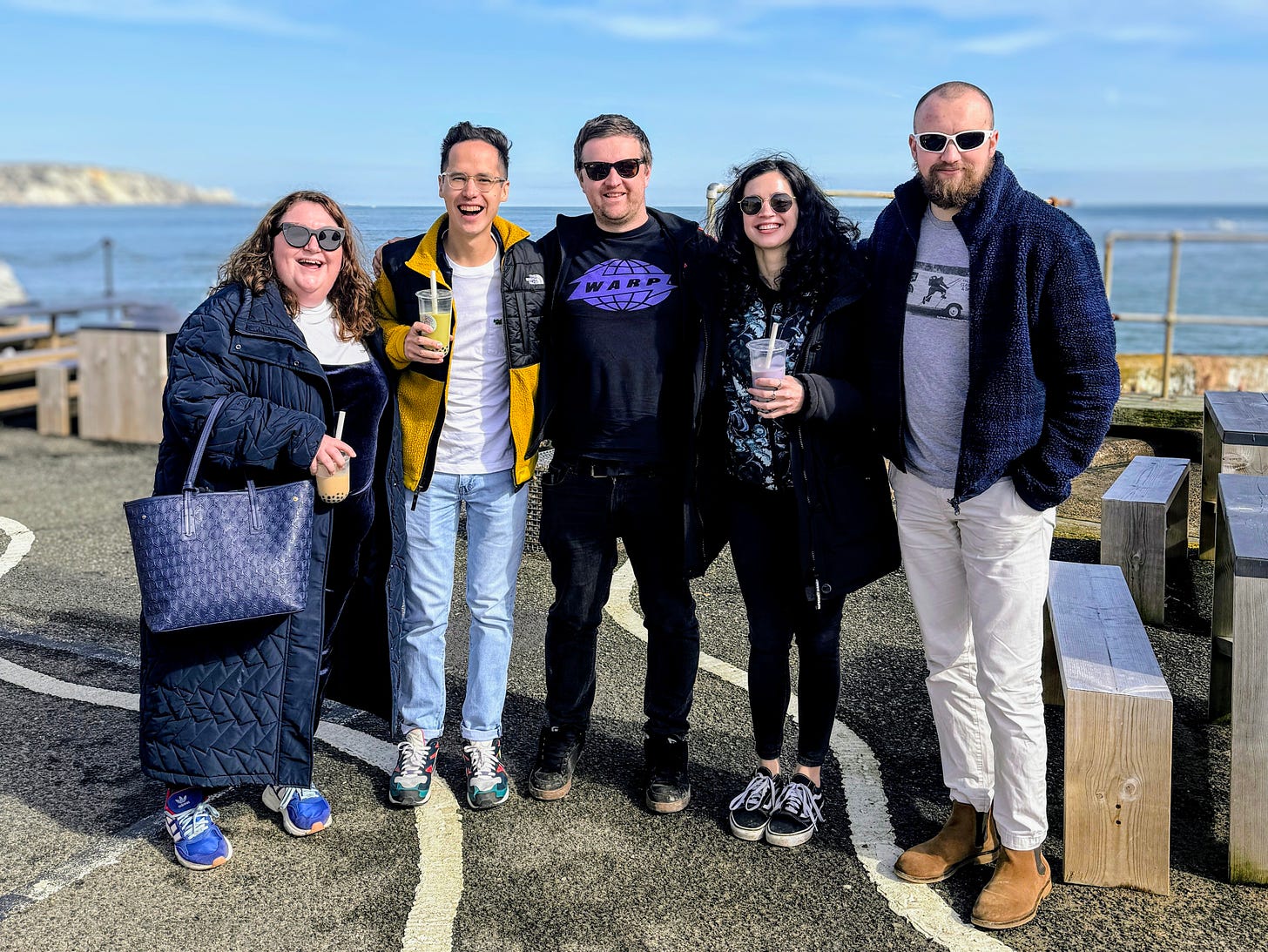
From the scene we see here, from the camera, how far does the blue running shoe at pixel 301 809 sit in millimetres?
3238

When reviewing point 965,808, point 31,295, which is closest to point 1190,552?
point 965,808

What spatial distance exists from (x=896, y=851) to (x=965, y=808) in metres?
0.25

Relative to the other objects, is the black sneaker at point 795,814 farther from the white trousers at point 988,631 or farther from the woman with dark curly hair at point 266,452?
the woman with dark curly hair at point 266,452

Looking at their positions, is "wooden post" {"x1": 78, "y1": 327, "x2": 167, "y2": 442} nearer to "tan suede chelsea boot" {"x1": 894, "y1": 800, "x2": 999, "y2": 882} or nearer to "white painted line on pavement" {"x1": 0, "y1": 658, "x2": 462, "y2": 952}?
"white painted line on pavement" {"x1": 0, "y1": 658, "x2": 462, "y2": 952}

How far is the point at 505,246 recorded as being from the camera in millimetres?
3309

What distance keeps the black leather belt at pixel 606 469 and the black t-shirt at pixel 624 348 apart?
0.7 inches

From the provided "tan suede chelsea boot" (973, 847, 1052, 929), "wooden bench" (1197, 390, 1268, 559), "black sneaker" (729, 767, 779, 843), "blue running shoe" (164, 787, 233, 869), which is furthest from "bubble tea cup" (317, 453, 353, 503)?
"wooden bench" (1197, 390, 1268, 559)

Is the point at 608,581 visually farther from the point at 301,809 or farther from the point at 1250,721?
the point at 1250,721

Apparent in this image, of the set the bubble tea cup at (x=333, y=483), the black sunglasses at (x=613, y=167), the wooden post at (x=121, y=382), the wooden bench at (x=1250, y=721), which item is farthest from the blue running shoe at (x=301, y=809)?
the wooden post at (x=121, y=382)

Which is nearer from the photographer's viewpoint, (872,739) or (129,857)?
(129,857)

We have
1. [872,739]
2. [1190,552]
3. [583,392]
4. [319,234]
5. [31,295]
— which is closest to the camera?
[319,234]

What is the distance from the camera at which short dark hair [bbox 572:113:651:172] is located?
10.4 feet

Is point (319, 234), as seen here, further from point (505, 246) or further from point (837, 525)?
point (837, 525)

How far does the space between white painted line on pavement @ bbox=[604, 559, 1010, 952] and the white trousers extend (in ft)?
0.89
